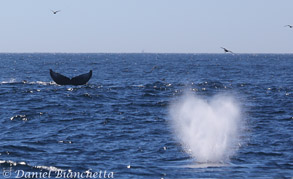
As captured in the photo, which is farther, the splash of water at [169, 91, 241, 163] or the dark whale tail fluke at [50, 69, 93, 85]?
the dark whale tail fluke at [50, 69, 93, 85]

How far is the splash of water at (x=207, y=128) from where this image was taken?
2627cm

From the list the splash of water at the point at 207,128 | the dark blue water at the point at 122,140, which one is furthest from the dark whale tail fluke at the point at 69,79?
the splash of water at the point at 207,128

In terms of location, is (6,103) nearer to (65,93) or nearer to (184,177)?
(65,93)

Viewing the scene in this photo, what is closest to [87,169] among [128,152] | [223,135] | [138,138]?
[128,152]

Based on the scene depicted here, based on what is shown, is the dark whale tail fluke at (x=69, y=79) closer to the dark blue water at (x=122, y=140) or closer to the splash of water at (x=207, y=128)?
the dark blue water at (x=122, y=140)

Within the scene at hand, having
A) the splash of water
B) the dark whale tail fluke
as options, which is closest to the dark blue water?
the splash of water

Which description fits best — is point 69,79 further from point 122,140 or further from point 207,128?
point 122,140

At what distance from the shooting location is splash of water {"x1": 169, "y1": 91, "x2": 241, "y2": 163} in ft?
86.2

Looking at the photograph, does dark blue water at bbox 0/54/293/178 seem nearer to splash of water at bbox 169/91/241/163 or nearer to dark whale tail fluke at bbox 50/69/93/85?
splash of water at bbox 169/91/241/163

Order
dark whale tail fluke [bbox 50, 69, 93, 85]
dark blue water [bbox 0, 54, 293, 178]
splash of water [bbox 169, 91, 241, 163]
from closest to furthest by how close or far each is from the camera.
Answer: dark blue water [bbox 0, 54, 293, 178], splash of water [bbox 169, 91, 241, 163], dark whale tail fluke [bbox 50, 69, 93, 85]

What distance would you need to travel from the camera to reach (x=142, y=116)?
3997cm

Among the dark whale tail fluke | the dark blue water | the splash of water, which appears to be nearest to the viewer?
the dark blue water

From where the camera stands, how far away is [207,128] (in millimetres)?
33219

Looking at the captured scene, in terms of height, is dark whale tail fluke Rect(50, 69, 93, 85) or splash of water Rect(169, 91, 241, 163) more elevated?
dark whale tail fluke Rect(50, 69, 93, 85)
